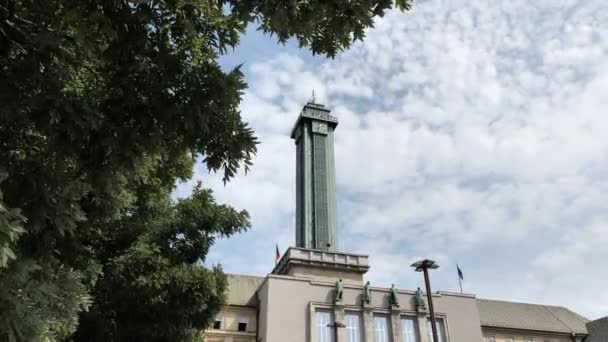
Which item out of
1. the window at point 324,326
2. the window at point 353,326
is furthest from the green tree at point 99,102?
the window at point 353,326

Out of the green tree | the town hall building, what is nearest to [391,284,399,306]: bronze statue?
the town hall building

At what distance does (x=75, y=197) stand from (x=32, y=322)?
5.38 feet

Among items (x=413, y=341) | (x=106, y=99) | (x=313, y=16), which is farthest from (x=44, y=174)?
(x=413, y=341)

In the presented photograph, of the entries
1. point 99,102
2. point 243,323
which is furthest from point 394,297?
point 99,102

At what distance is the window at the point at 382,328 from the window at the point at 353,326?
3.92ft

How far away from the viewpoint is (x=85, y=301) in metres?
7.26

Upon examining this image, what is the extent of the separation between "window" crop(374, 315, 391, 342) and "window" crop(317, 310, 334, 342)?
3.18m

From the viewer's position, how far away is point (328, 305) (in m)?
36.9

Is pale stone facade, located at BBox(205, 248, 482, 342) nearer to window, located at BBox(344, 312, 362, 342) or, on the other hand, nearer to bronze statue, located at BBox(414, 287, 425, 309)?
window, located at BBox(344, 312, 362, 342)

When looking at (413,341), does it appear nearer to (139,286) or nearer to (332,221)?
(332,221)

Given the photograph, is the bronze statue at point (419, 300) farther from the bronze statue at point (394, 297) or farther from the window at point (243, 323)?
the window at point (243, 323)

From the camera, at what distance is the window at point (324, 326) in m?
35.6

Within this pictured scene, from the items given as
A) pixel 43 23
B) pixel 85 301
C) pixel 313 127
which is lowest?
pixel 85 301

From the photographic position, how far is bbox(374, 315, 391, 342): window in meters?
36.8
